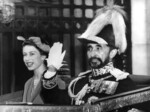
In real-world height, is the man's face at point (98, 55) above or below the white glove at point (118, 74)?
above

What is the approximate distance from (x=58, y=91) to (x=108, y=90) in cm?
53

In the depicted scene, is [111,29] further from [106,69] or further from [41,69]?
[41,69]

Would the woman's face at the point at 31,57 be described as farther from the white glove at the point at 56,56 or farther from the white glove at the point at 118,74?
the white glove at the point at 118,74

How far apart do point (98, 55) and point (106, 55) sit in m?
0.08

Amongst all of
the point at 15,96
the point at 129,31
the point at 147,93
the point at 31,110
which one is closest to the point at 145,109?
the point at 147,93

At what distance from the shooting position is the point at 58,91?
366 cm

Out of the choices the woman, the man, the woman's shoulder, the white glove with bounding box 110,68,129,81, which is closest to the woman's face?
the woman

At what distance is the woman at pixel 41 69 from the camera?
3686 millimetres

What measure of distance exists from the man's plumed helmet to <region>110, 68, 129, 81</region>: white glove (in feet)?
0.64

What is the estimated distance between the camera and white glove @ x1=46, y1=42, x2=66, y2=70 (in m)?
3.72

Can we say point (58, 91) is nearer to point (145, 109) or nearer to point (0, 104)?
point (0, 104)

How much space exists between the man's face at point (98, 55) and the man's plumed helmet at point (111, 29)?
0.16 feet

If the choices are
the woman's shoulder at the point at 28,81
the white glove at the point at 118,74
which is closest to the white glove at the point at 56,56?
the woman's shoulder at the point at 28,81

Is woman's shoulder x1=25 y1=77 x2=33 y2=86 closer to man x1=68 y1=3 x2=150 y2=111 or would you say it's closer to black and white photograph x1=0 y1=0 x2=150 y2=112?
black and white photograph x1=0 y1=0 x2=150 y2=112
